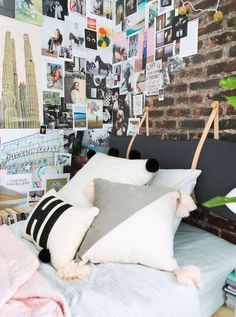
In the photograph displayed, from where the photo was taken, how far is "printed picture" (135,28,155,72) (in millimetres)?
1808

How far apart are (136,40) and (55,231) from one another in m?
1.49

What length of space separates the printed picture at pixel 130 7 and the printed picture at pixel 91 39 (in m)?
0.29

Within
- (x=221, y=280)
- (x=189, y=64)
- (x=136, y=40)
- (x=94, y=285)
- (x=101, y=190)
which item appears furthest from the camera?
(x=136, y=40)

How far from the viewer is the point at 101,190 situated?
47.3 inches

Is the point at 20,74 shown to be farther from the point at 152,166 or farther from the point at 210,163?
the point at 210,163

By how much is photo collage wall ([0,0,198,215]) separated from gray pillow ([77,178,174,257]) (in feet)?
2.71

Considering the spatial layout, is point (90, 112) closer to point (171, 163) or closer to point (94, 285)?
point (171, 163)

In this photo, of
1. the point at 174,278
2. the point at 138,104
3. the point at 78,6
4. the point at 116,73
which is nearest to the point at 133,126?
the point at 138,104

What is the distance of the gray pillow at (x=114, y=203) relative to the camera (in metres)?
1.07

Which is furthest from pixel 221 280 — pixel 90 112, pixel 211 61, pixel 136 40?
pixel 136 40

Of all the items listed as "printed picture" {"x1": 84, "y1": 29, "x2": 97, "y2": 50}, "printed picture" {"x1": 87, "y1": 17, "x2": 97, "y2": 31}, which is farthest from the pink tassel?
"printed picture" {"x1": 87, "y1": 17, "x2": 97, "y2": 31}

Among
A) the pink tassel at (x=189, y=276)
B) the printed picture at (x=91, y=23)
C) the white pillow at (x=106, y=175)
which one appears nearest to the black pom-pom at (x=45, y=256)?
the white pillow at (x=106, y=175)

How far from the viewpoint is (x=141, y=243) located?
3.36 ft

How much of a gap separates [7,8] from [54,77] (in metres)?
0.50
